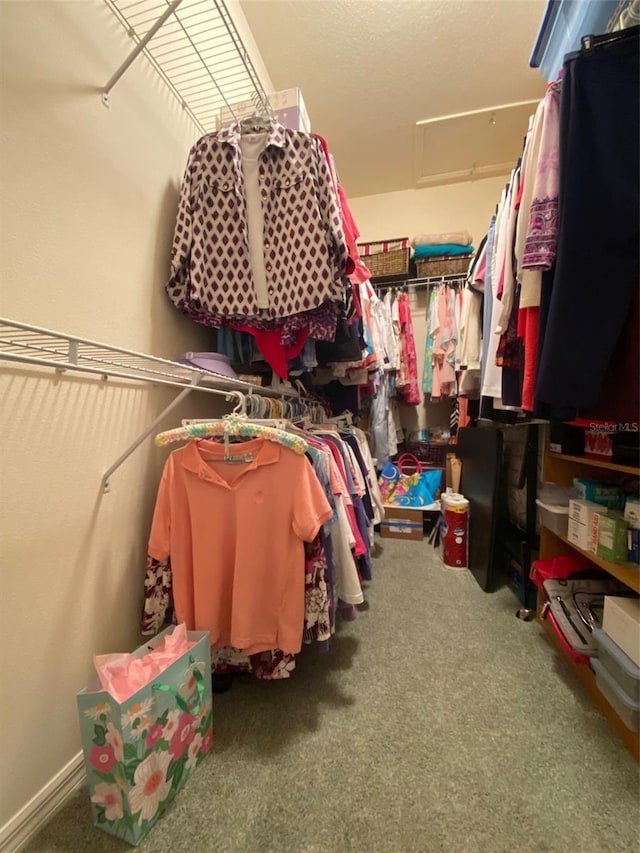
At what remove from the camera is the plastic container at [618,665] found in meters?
0.89

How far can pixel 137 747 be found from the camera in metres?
0.72

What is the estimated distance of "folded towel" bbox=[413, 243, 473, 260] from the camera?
271cm

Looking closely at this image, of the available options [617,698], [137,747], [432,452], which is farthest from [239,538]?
[432,452]

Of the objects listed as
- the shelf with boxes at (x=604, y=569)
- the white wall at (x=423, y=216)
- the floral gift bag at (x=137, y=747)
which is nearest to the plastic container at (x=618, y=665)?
the shelf with boxes at (x=604, y=569)

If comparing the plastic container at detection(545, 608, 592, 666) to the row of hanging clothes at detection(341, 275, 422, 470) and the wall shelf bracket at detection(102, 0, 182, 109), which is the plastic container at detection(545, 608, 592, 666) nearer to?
the row of hanging clothes at detection(341, 275, 422, 470)

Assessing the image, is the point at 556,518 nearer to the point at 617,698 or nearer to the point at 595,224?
the point at 617,698

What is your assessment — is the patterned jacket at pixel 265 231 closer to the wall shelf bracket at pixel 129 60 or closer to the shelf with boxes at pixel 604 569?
the wall shelf bracket at pixel 129 60

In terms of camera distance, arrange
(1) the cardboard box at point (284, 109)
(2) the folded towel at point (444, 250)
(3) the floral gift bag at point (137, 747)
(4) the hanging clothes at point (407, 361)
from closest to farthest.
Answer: (3) the floral gift bag at point (137, 747)
(1) the cardboard box at point (284, 109)
(2) the folded towel at point (444, 250)
(4) the hanging clothes at point (407, 361)

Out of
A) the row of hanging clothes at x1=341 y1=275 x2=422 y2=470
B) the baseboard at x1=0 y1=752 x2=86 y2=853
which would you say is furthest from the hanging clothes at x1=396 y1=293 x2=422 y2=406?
the baseboard at x1=0 y1=752 x2=86 y2=853

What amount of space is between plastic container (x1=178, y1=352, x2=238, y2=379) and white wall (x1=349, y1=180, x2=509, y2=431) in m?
2.21

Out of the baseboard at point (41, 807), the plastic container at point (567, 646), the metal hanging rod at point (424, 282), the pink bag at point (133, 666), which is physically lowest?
the baseboard at point (41, 807)

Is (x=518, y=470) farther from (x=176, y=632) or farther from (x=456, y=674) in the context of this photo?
(x=176, y=632)

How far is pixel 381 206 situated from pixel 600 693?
3.47m

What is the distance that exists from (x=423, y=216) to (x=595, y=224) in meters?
2.76
